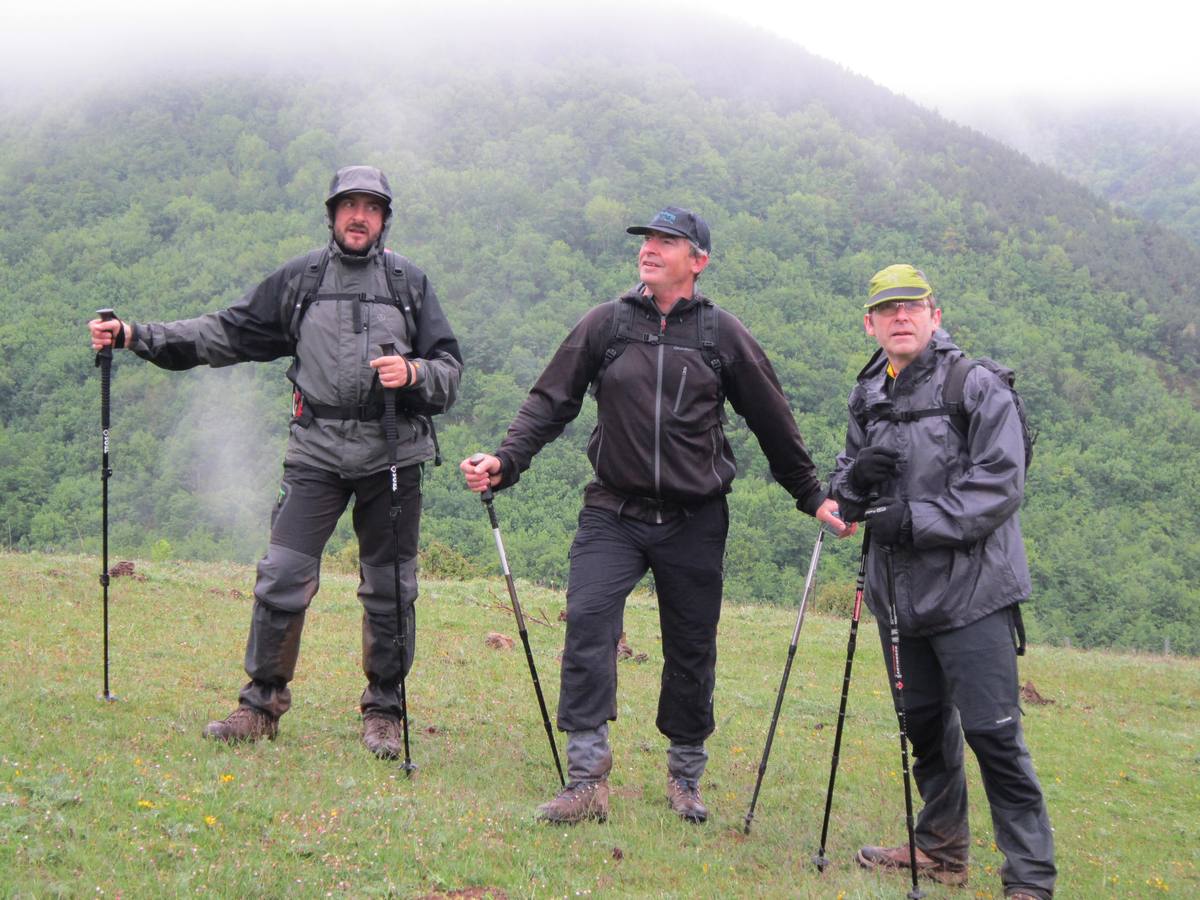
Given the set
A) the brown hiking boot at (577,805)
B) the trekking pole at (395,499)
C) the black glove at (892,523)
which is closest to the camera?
the black glove at (892,523)

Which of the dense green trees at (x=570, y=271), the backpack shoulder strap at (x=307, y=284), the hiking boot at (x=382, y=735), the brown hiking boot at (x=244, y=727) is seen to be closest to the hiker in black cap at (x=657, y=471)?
the hiking boot at (x=382, y=735)

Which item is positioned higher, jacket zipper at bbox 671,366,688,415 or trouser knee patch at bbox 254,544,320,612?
jacket zipper at bbox 671,366,688,415

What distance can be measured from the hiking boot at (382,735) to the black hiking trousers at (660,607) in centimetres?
122

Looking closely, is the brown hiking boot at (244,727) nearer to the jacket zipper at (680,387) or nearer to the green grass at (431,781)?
the green grass at (431,781)

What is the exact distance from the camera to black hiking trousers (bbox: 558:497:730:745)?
598cm

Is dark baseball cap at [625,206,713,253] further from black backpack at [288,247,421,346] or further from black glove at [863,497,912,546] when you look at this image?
black glove at [863,497,912,546]

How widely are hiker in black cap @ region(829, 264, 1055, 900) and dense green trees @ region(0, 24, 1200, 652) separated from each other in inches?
813

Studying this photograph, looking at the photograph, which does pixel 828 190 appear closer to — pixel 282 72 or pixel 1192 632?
pixel 1192 632

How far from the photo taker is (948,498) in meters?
5.16

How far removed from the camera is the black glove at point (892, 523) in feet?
17.1

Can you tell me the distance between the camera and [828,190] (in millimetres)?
136625

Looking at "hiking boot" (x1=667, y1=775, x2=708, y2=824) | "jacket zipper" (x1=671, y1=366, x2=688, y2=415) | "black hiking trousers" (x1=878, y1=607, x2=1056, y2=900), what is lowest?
"hiking boot" (x1=667, y1=775, x2=708, y2=824)

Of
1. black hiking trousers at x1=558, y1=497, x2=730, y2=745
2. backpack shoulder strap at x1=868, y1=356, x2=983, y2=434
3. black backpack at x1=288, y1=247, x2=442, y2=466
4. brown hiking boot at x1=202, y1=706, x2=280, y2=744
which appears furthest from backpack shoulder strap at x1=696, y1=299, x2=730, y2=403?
brown hiking boot at x1=202, y1=706, x2=280, y2=744

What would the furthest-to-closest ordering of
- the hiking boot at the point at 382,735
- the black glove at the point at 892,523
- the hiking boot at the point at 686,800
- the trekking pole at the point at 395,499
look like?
the hiking boot at the point at 382,735 → the trekking pole at the point at 395,499 → the hiking boot at the point at 686,800 → the black glove at the point at 892,523
